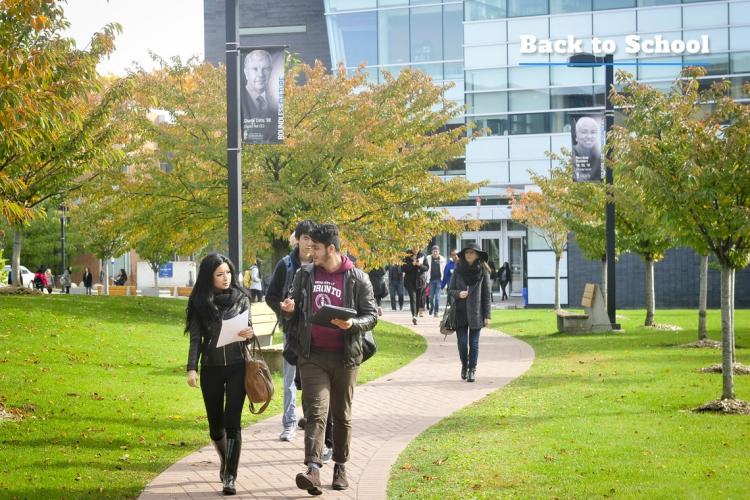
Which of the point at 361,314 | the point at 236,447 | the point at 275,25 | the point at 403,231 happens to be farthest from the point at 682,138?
the point at 275,25

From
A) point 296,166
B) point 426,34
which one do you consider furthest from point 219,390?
point 426,34

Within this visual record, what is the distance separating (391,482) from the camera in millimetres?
7824

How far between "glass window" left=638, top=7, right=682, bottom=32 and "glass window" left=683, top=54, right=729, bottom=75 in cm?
139

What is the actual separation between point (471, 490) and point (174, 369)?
25.5 feet

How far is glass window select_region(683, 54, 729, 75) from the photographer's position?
41.3 meters

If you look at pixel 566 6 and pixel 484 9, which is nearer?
pixel 566 6

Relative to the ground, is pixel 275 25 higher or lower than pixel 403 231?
higher

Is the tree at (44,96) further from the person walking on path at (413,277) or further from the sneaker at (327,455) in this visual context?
the person walking on path at (413,277)

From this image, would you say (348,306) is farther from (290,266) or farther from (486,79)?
(486,79)

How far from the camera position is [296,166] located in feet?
70.5

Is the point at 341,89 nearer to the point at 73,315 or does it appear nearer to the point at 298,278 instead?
the point at 73,315

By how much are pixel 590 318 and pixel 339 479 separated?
16322 mm

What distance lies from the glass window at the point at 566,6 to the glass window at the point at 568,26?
0.27m

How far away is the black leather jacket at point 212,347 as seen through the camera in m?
7.60
